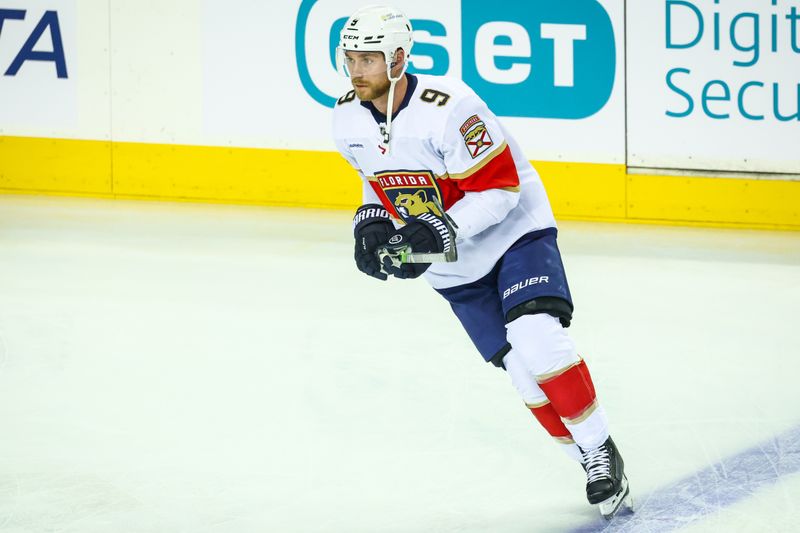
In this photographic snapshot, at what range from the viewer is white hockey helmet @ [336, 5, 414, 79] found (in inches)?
112

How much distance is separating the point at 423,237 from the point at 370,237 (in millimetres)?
158

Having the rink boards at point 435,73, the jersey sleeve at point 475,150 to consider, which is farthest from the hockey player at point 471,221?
the rink boards at point 435,73

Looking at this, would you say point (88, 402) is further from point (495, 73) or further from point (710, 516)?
point (495, 73)

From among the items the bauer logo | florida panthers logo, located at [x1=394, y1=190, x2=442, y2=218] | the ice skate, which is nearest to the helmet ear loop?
florida panthers logo, located at [x1=394, y1=190, x2=442, y2=218]

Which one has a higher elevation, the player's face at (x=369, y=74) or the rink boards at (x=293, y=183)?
the player's face at (x=369, y=74)

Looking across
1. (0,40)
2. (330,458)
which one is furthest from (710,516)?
(0,40)

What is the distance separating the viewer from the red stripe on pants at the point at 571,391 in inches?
112

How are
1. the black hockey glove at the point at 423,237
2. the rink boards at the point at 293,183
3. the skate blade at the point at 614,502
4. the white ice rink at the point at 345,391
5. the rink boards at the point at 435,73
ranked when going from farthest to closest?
the rink boards at the point at 293,183
the rink boards at the point at 435,73
the white ice rink at the point at 345,391
the skate blade at the point at 614,502
the black hockey glove at the point at 423,237

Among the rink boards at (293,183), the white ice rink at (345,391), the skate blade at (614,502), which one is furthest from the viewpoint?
the rink boards at (293,183)

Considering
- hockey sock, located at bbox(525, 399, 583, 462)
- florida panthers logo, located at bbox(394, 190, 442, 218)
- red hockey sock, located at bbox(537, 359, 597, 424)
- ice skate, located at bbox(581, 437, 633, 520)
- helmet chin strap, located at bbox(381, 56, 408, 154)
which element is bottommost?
ice skate, located at bbox(581, 437, 633, 520)

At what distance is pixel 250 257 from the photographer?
18.9ft

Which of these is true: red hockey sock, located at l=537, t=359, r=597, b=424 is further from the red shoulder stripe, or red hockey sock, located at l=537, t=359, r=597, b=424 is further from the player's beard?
the player's beard

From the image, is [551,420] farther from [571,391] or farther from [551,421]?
[571,391]

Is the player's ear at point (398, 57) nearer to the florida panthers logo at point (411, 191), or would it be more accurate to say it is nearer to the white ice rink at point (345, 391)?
the florida panthers logo at point (411, 191)
